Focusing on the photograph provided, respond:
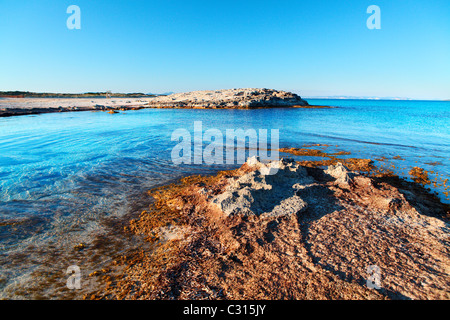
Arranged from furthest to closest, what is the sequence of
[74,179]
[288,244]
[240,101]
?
[240,101], [74,179], [288,244]

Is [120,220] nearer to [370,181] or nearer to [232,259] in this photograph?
[232,259]

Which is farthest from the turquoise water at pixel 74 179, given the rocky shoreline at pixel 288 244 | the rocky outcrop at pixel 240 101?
the rocky outcrop at pixel 240 101

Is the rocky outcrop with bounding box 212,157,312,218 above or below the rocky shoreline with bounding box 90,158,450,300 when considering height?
above

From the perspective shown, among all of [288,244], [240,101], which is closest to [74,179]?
[288,244]

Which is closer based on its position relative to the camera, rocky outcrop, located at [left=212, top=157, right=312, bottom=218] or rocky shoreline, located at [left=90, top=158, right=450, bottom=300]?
rocky shoreline, located at [left=90, top=158, right=450, bottom=300]

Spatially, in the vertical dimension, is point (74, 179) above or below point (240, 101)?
below

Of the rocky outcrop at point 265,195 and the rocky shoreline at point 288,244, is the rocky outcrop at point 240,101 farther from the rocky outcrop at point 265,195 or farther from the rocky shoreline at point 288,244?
the rocky shoreline at point 288,244

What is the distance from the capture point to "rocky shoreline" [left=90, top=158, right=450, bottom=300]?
374 centimetres

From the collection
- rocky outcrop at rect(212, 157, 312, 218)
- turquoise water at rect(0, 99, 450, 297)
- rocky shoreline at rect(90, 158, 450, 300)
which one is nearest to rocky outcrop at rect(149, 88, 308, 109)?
turquoise water at rect(0, 99, 450, 297)

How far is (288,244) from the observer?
479 centimetres

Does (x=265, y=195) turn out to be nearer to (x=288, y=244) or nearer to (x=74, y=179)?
(x=288, y=244)

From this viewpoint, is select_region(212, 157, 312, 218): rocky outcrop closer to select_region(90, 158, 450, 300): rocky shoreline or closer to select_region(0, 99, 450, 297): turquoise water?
select_region(90, 158, 450, 300): rocky shoreline

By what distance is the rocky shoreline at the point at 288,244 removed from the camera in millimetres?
3742

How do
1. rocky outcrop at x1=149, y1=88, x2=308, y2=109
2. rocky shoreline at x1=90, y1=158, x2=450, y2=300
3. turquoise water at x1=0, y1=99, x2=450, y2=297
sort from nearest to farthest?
rocky shoreline at x1=90, y1=158, x2=450, y2=300, turquoise water at x1=0, y1=99, x2=450, y2=297, rocky outcrop at x1=149, y1=88, x2=308, y2=109
